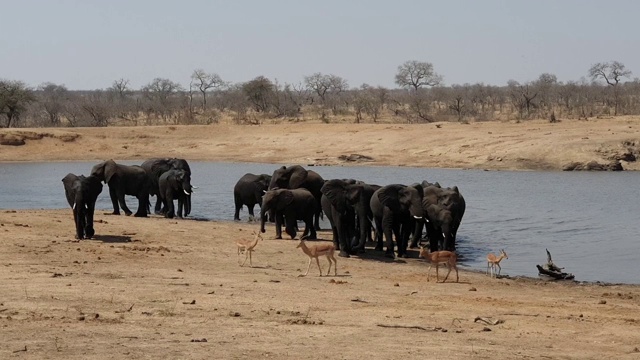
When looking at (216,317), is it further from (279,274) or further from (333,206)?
(333,206)

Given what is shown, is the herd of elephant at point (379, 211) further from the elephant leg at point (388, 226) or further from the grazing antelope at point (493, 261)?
the grazing antelope at point (493, 261)

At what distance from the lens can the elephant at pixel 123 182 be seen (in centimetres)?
2638

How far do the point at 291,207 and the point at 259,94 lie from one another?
63.3 meters

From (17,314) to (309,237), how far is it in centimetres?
1151

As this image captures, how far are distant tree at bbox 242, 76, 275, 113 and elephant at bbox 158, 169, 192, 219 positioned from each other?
2237 inches

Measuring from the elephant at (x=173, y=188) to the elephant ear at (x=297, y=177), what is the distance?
3668 mm

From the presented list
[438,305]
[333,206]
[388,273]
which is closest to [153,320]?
[438,305]

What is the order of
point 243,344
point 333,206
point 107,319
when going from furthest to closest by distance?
point 333,206 < point 107,319 < point 243,344

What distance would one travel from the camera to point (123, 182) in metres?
26.6

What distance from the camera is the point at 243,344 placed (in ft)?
34.7

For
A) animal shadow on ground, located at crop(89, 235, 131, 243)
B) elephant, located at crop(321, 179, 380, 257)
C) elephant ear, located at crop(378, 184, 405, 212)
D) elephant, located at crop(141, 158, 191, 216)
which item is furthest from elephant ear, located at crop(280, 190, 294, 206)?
elephant, located at crop(141, 158, 191, 216)

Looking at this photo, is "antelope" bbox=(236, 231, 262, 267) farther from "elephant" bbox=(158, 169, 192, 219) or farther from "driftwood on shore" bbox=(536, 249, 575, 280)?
"elephant" bbox=(158, 169, 192, 219)

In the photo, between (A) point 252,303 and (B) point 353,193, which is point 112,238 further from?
(A) point 252,303

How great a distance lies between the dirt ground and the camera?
10570mm
